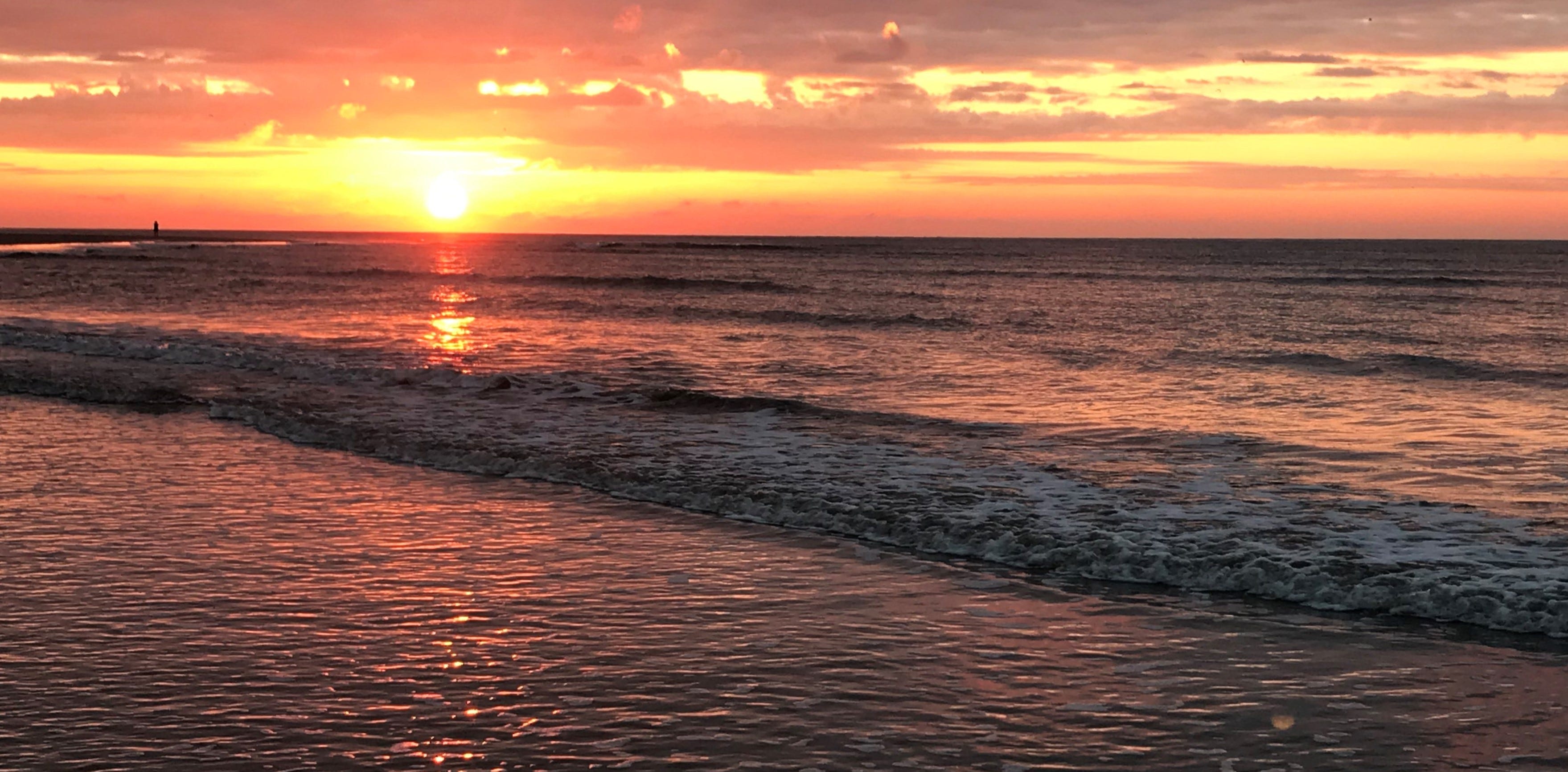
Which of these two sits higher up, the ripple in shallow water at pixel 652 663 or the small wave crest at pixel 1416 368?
the small wave crest at pixel 1416 368

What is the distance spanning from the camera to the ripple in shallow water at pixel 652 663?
5.94 m

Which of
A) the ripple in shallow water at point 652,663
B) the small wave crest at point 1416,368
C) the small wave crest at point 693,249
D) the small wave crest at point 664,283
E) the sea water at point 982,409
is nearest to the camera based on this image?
the ripple in shallow water at point 652,663

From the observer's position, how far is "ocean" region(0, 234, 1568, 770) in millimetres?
6660

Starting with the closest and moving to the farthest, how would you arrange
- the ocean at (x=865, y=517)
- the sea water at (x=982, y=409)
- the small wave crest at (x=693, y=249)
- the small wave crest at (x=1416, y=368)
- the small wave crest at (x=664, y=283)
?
1. the ocean at (x=865, y=517)
2. the sea water at (x=982, y=409)
3. the small wave crest at (x=1416, y=368)
4. the small wave crest at (x=664, y=283)
5. the small wave crest at (x=693, y=249)

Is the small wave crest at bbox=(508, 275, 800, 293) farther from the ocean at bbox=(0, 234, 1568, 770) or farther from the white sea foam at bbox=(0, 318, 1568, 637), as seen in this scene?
the white sea foam at bbox=(0, 318, 1568, 637)

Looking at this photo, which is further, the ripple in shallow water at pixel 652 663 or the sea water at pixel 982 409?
the sea water at pixel 982 409

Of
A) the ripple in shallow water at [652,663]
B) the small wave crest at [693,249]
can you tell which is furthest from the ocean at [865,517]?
the small wave crest at [693,249]

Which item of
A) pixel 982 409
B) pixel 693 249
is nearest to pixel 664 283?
pixel 982 409

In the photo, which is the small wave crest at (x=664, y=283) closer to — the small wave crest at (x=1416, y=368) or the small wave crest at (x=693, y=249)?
the small wave crest at (x=1416, y=368)

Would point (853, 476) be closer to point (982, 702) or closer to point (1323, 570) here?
point (1323, 570)

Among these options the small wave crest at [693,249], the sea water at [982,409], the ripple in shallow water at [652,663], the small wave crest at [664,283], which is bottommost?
the ripple in shallow water at [652,663]

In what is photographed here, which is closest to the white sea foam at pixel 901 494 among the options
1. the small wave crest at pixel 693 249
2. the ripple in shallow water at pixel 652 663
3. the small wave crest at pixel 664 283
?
the ripple in shallow water at pixel 652 663

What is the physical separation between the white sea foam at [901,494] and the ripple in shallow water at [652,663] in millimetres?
842

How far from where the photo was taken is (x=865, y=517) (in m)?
11.2
